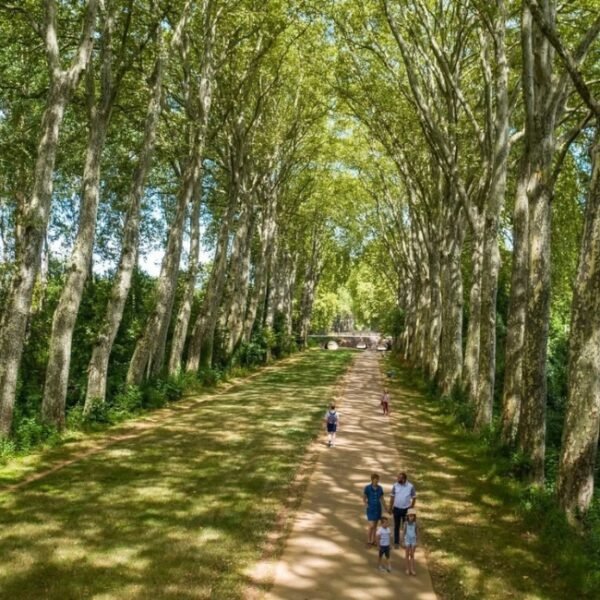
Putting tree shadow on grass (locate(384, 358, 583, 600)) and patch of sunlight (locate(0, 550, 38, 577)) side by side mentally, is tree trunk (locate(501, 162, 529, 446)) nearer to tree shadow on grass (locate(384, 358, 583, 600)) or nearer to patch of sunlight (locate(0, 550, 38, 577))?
tree shadow on grass (locate(384, 358, 583, 600))

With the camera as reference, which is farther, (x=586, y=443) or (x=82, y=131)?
(x=82, y=131)

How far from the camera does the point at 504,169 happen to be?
16453 mm

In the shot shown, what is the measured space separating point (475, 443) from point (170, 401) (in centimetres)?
1132

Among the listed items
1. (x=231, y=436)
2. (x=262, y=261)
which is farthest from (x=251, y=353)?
(x=231, y=436)

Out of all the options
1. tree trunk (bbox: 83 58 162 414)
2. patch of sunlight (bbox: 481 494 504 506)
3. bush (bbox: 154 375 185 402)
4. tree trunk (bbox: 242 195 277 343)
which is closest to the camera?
patch of sunlight (bbox: 481 494 504 506)

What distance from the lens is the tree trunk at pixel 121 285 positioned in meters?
17.5

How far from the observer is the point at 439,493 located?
12539 mm

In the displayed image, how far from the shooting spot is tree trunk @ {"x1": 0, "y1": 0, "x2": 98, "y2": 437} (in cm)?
1353

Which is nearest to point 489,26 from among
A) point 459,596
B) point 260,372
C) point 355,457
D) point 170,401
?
point 355,457

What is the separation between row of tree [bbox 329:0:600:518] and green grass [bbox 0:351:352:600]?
18.2 feet

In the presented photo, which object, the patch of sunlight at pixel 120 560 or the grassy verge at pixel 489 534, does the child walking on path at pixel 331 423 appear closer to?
the grassy verge at pixel 489 534

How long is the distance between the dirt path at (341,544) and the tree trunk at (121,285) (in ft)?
23.2

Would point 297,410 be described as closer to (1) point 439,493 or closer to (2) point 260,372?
(1) point 439,493

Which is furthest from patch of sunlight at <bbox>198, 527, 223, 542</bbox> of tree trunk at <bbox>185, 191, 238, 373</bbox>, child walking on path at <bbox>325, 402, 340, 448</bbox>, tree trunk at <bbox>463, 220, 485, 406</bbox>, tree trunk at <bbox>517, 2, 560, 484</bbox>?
tree trunk at <bbox>185, 191, 238, 373</bbox>
